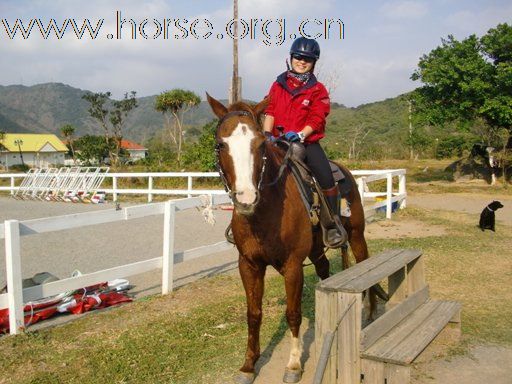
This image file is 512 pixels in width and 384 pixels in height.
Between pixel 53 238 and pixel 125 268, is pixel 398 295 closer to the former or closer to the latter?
pixel 125 268

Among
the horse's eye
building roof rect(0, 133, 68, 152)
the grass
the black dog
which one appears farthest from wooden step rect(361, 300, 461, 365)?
building roof rect(0, 133, 68, 152)

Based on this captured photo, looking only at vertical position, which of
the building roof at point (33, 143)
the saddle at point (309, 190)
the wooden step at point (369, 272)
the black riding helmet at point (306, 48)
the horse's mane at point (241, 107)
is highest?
the building roof at point (33, 143)

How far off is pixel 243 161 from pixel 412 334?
2.02 metres

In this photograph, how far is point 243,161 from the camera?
3131 mm

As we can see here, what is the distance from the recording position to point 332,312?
3.42m

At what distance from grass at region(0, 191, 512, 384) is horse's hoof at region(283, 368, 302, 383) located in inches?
19.7

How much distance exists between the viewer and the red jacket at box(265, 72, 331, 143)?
170 inches

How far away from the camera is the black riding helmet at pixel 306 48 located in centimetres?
432

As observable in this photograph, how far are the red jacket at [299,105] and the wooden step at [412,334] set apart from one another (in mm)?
1844

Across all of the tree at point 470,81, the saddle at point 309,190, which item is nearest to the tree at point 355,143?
the tree at point 470,81

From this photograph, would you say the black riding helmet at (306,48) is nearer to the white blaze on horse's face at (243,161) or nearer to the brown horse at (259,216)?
the brown horse at (259,216)

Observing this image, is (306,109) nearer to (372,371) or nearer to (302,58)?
(302,58)

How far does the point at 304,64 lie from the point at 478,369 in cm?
309

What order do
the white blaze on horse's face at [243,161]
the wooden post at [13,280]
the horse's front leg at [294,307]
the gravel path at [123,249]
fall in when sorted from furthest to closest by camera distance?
the gravel path at [123,249] < the wooden post at [13,280] < the horse's front leg at [294,307] < the white blaze on horse's face at [243,161]
